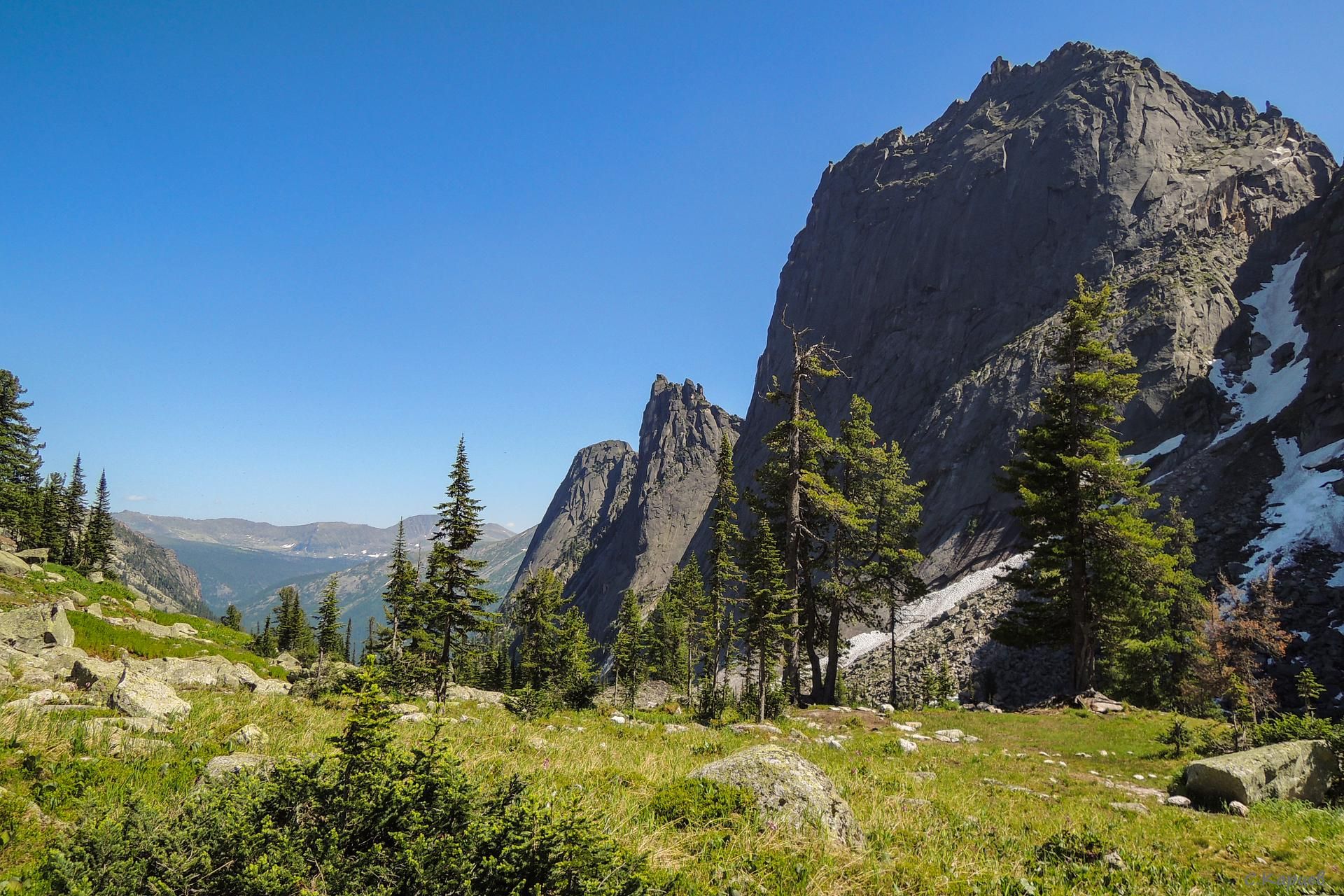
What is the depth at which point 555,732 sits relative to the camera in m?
12.2

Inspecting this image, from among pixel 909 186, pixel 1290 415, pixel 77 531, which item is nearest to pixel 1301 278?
pixel 1290 415

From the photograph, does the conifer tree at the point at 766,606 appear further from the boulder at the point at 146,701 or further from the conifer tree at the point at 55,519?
the conifer tree at the point at 55,519

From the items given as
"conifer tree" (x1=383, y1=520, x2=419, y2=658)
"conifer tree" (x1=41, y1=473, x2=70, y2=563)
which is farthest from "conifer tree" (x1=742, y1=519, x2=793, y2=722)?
"conifer tree" (x1=41, y1=473, x2=70, y2=563)

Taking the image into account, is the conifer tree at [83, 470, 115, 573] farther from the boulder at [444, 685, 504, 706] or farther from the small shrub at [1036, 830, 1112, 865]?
the small shrub at [1036, 830, 1112, 865]

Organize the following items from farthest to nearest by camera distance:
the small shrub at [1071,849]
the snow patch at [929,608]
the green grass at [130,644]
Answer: the snow patch at [929,608] < the green grass at [130,644] < the small shrub at [1071,849]

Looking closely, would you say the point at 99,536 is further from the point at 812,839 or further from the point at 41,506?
the point at 812,839

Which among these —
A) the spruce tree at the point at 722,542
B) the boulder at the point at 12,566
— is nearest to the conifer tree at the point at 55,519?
the boulder at the point at 12,566

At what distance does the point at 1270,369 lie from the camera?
7938 cm

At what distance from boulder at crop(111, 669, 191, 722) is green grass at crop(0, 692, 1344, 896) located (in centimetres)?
42

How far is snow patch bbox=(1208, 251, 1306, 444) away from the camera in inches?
2857

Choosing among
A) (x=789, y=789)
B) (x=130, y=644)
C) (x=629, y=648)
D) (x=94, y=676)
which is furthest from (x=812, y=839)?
(x=629, y=648)

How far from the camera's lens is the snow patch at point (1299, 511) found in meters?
50.4

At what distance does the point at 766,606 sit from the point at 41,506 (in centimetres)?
9085

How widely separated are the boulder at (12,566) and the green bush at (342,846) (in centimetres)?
3276
